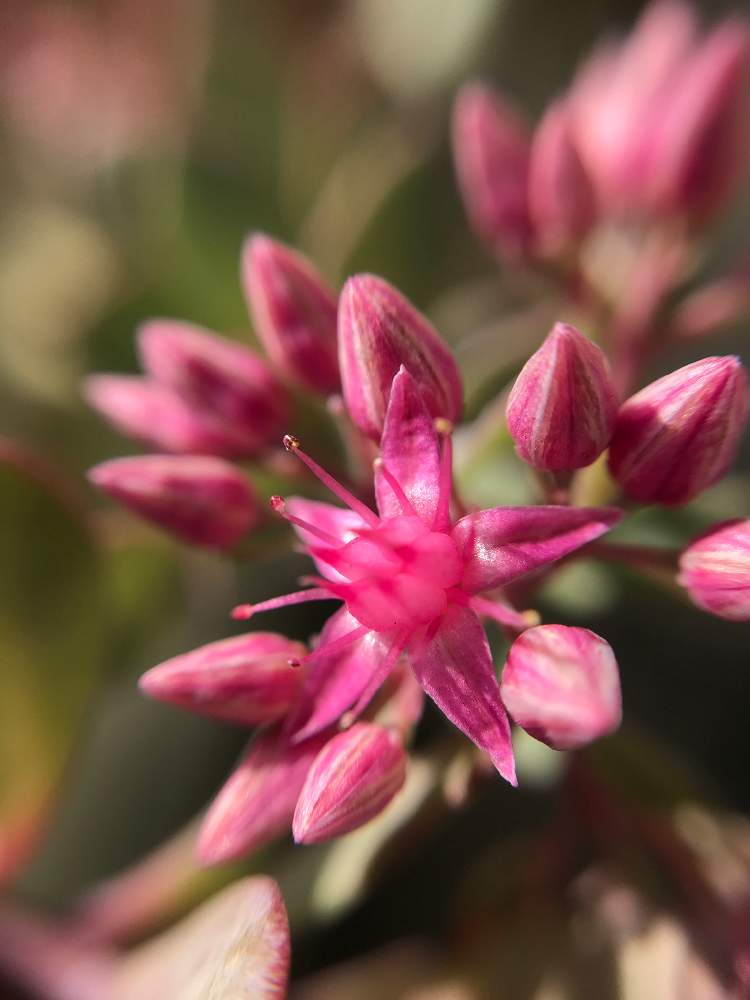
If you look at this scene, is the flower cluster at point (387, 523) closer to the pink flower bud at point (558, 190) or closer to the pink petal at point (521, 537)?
the pink petal at point (521, 537)

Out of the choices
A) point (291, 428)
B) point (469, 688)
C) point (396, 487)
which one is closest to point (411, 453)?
point (396, 487)

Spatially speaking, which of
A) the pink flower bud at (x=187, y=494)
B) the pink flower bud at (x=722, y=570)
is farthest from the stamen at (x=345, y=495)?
the pink flower bud at (x=722, y=570)

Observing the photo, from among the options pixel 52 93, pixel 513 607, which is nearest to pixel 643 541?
pixel 513 607

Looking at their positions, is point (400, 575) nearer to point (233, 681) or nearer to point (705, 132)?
point (233, 681)

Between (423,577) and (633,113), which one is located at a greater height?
(633,113)

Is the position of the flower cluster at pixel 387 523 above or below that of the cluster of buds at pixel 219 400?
below

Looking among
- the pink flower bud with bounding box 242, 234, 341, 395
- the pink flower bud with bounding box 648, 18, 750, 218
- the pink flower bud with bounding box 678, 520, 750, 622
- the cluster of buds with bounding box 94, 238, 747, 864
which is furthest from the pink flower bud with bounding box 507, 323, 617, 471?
the pink flower bud with bounding box 648, 18, 750, 218

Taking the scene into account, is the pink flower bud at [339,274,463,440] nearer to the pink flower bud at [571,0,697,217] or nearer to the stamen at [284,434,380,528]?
the stamen at [284,434,380,528]
